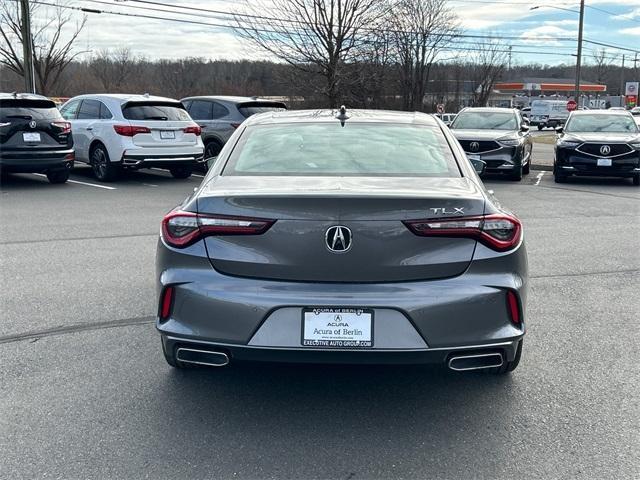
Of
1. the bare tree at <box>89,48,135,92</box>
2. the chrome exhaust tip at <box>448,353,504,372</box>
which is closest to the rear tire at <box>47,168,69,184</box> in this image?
the chrome exhaust tip at <box>448,353,504,372</box>

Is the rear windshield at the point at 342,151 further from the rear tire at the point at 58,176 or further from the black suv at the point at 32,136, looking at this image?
the rear tire at the point at 58,176

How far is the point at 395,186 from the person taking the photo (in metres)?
3.61

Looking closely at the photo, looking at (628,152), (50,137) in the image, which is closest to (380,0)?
(628,152)

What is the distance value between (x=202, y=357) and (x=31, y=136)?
1099 cm

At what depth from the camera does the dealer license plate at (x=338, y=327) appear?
130 inches

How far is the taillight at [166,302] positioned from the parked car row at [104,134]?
10.6 metres

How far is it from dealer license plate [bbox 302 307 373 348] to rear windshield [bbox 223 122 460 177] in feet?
3.02

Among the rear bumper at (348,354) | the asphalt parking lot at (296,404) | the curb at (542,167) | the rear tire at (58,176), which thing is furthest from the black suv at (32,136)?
the curb at (542,167)

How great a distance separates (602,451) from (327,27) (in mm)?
23574

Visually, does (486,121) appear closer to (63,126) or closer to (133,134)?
(133,134)

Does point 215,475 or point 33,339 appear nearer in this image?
point 215,475

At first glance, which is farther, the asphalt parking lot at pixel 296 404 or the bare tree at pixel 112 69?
the bare tree at pixel 112 69

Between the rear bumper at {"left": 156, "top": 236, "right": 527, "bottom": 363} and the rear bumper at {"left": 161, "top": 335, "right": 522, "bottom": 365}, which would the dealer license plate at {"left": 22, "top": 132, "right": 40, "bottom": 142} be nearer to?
the rear bumper at {"left": 156, "top": 236, "right": 527, "bottom": 363}

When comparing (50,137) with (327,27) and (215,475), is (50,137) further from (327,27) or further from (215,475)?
(327,27)
